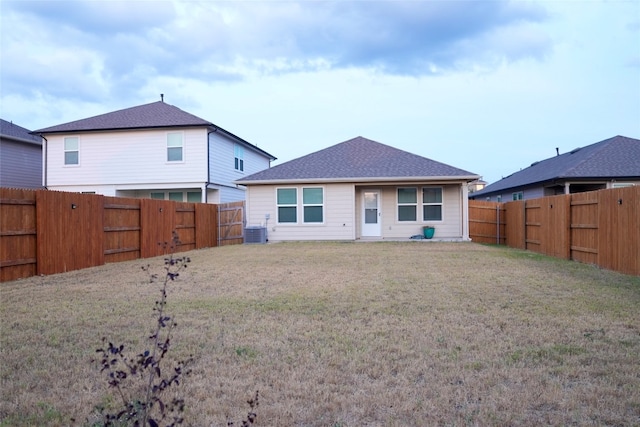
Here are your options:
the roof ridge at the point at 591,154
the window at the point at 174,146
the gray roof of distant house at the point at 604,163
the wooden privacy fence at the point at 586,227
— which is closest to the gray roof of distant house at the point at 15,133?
the window at the point at 174,146

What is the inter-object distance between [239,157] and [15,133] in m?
11.3

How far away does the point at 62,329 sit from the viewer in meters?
5.36

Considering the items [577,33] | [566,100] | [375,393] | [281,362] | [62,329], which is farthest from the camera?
[566,100]

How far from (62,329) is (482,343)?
15.3ft

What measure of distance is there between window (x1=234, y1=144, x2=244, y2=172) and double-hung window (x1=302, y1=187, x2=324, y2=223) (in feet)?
21.4

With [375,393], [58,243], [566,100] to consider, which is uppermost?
[566,100]

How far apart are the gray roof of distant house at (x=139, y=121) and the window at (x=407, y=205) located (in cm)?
898

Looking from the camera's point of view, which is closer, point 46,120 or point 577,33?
point 577,33

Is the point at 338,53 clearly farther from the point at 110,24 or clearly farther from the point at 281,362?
the point at 281,362

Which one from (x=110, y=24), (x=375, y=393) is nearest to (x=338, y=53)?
(x=110, y=24)

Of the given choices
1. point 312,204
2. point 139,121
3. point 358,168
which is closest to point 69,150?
point 139,121

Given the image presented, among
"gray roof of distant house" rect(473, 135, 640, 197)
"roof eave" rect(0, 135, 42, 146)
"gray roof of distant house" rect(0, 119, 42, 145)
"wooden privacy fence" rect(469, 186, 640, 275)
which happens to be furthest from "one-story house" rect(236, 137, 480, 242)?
"gray roof of distant house" rect(0, 119, 42, 145)

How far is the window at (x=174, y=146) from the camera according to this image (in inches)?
839

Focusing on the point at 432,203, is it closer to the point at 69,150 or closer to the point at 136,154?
the point at 136,154
